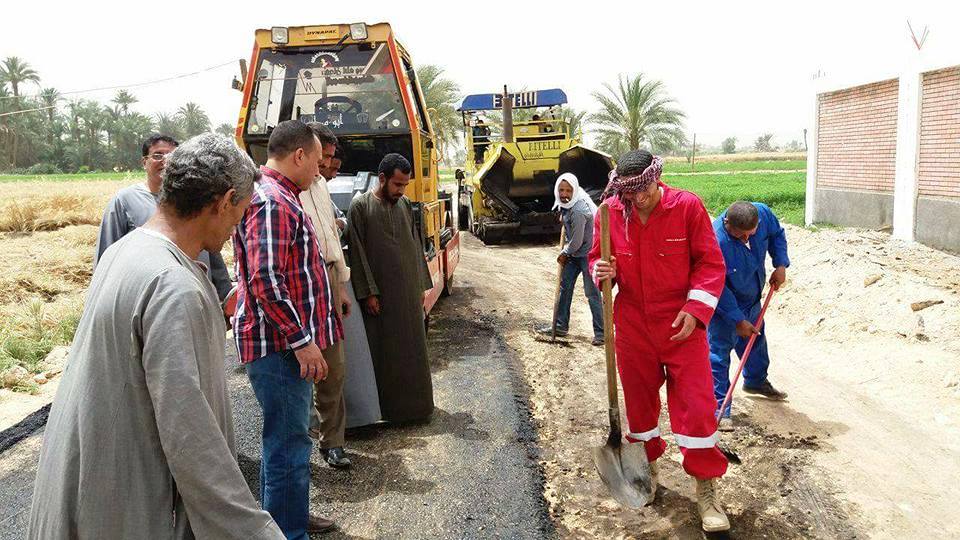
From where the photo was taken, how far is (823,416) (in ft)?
16.6

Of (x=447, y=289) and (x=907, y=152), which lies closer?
(x=447, y=289)

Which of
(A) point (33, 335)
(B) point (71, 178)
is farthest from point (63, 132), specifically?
(A) point (33, 335)

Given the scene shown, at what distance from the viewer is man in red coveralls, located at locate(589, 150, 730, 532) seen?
343 cm

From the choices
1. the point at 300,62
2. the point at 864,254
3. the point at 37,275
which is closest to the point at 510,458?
the point at 300,62

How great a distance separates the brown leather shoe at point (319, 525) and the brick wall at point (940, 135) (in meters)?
9.49

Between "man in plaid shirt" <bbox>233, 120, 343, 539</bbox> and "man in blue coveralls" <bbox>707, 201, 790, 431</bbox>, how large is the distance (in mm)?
2826

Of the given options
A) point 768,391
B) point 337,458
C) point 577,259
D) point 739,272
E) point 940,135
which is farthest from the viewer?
point 940,135

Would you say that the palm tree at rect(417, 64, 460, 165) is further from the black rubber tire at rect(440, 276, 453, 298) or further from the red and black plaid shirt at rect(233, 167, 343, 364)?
the red and black plaid shirt at rect(233, 167, 343, 364)

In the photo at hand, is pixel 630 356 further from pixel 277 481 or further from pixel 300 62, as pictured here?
pixel 300 62

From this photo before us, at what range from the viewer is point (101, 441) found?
1500 mm

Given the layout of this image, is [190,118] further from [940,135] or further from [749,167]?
[940,135]

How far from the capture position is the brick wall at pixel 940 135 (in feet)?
31.6

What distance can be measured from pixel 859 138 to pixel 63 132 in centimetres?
5941

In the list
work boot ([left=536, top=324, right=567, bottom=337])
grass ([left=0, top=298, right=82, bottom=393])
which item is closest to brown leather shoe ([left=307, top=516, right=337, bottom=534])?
grass ([left=0, top=298, right=82, bottom=393])
